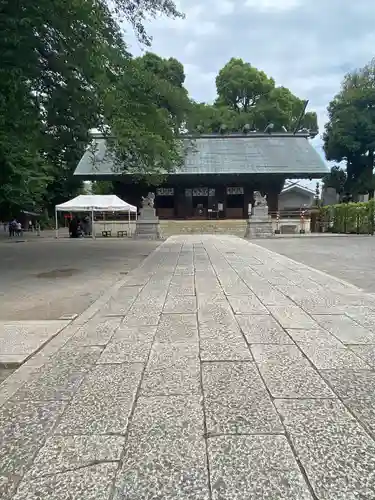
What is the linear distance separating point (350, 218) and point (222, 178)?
915 cm

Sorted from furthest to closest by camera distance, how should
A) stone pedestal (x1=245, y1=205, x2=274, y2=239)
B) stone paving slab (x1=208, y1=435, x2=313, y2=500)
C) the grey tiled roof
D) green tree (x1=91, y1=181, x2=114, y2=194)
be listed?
green tree (x1=91, y1=181, x2=114, y2=194) → the grey tiled roof → stone pedestal (x1=245, y1=205, x2=274, y2=239) → stone paving slab (x1=208, y1=435, x2=313, y2=500)

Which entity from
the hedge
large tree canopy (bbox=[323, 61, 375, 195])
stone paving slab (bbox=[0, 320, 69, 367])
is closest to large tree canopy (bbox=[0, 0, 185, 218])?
stone paving slab (bbox=[0, 320, 69, 367])

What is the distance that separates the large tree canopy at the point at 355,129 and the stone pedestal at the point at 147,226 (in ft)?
68.4

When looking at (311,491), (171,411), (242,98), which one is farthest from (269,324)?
(242,98)

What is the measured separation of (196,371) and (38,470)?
4.77ft

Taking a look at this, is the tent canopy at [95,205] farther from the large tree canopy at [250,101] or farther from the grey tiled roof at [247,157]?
the large tree canopy at [250,101]

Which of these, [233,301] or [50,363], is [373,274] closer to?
[233,301]

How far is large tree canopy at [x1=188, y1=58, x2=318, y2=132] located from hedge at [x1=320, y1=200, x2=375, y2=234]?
16048 mm

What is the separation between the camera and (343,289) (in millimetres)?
6781

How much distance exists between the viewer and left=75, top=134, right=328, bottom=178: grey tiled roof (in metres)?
30.0

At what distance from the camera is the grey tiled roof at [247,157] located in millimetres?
30000

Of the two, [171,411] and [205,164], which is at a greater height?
[205,164]

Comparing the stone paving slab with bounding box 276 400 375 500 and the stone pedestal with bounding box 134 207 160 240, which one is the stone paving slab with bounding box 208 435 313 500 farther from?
the stone pedestal with bounding box 134 207 160 240

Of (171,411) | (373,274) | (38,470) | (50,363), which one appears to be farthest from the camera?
(373,274)
